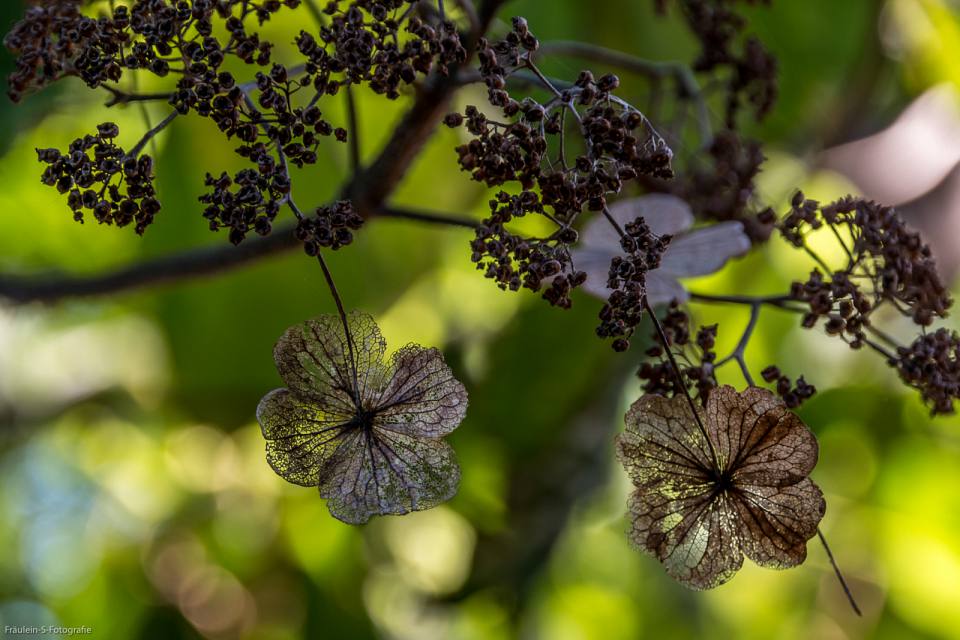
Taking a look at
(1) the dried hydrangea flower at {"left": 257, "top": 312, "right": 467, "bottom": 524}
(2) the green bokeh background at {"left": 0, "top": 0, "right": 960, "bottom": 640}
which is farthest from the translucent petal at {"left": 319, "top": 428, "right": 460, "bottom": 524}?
(2) the green bokeh background at {"left": 0, "top": 0, "right": 960, "bottom": 640}

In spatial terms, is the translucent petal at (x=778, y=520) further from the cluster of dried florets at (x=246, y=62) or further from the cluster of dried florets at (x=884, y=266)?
the cluster of dried florets at (x=246, y=62)

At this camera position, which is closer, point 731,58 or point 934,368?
point 934,368

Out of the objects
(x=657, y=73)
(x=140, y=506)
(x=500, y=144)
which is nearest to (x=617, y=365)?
(x=657, y=73)

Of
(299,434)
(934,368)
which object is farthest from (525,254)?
(934,368)

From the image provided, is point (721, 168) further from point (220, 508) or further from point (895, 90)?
point (895, 90)

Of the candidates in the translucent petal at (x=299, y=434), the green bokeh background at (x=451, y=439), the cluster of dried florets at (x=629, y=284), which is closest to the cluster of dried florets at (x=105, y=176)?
the translucent petal at (x=299, y=434)

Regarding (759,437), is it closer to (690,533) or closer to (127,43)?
(690,533)
